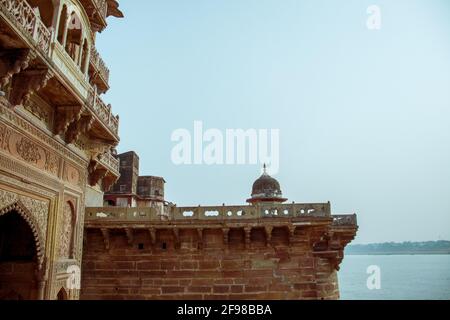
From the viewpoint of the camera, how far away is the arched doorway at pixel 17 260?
8.18m

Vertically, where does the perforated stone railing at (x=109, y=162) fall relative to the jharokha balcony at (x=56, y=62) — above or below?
below

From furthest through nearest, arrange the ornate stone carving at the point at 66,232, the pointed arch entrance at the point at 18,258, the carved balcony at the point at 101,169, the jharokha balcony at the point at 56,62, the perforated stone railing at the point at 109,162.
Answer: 1. the perforated stone railing at the point at 109,162
2. the carved balcony at the point at 101,169
3. the ornate stone carving at the point at 66,232
4. the pointed arch entrance at the point at 18,258
5. the jharokha balcony at the point at 56,62

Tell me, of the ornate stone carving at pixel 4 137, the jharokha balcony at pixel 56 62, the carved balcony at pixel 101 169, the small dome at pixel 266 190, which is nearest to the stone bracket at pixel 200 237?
the jharokha balcony at pixel 56 62

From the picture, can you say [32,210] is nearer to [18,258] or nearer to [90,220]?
[18,258]

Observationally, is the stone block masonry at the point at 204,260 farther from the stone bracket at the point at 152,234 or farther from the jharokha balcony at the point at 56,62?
the jharokha balcony at the point at 56,62

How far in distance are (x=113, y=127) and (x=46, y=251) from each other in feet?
13.5

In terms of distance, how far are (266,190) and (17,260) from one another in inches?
526

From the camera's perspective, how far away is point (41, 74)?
285 inches

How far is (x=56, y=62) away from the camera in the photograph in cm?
801

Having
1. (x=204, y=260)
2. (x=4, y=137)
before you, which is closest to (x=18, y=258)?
(x=4, y=137)

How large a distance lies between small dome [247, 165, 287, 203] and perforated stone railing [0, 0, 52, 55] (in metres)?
13.9

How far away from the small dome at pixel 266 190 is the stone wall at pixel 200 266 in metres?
7.09
